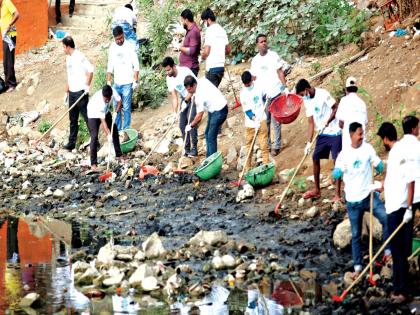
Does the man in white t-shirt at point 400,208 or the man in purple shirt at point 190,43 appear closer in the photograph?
the man in white t-shirt at point 400,208

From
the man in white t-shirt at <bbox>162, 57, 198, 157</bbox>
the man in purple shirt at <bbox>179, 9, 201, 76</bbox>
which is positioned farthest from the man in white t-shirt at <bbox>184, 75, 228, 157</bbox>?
the man in purple shirt at <bbox>179, 9, 201, 76</bbox>

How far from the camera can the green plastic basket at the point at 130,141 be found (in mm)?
18188

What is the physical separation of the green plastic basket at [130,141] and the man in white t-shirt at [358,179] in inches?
298

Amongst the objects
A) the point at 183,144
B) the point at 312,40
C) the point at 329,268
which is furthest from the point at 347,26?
the point at 329,268

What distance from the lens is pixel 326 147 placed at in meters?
13.9

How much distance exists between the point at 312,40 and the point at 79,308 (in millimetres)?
9219

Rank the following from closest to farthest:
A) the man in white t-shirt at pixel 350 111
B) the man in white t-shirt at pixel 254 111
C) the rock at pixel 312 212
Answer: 1. the man in white t-shirt at pixel 350 111
2. the rock at pixel 312 212
3. the man in white t-shirt at pixel 254 111

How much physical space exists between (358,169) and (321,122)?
305 cm

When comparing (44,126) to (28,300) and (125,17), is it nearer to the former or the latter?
(125,17)

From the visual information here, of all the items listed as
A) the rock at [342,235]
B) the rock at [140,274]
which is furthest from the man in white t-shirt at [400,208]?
the rock at [140,274]

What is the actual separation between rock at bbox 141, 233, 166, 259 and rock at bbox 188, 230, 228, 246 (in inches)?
16.7

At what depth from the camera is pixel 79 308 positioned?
10953 mm

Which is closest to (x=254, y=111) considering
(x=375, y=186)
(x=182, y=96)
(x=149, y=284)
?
(x=182, y=96)

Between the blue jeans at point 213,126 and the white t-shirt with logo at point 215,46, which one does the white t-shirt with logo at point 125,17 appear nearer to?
the white t-shirt with logo at point 215,46
